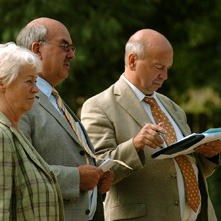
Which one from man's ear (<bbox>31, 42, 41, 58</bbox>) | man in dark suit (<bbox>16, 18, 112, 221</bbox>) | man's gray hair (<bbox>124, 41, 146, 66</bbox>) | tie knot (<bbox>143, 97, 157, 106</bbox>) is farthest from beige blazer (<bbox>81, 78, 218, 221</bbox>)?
man's ear (<bbox>31, 42, 41, 58</bbox>)

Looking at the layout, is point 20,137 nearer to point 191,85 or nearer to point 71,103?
point 71,103

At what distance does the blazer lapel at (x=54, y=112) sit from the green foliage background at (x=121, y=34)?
423cm

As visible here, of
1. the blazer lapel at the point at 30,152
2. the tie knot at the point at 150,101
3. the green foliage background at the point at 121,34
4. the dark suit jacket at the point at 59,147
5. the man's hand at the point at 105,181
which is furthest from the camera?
the green foliage background at the point at 121,34

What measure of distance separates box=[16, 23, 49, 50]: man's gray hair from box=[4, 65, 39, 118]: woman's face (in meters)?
0.66

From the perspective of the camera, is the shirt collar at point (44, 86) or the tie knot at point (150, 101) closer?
the shirt collar at point (44, 86)

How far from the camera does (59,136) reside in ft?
Result: 10.7

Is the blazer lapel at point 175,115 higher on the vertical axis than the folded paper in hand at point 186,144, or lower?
higher

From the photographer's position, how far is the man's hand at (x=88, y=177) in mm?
3215

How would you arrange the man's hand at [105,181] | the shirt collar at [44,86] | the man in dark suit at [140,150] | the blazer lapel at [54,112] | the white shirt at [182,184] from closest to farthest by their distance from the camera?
the blazer lapel at [54,112]
the shirt collar at [44,86]
the man's hand at [105,181]
the man in dark suit at [140,150]
the white shirt at [182,184]

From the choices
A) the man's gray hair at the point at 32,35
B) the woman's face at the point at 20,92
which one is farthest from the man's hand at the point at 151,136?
the woman's face at the point at 20,92

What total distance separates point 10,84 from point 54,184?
0.54m

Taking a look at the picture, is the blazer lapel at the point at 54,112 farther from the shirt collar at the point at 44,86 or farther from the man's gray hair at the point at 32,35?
the man's gray hair at the point at 32,35

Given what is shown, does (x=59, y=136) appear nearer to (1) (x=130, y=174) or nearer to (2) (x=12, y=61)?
(2) (x=12, y=61)

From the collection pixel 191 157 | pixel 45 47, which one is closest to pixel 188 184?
pixel 191 157
